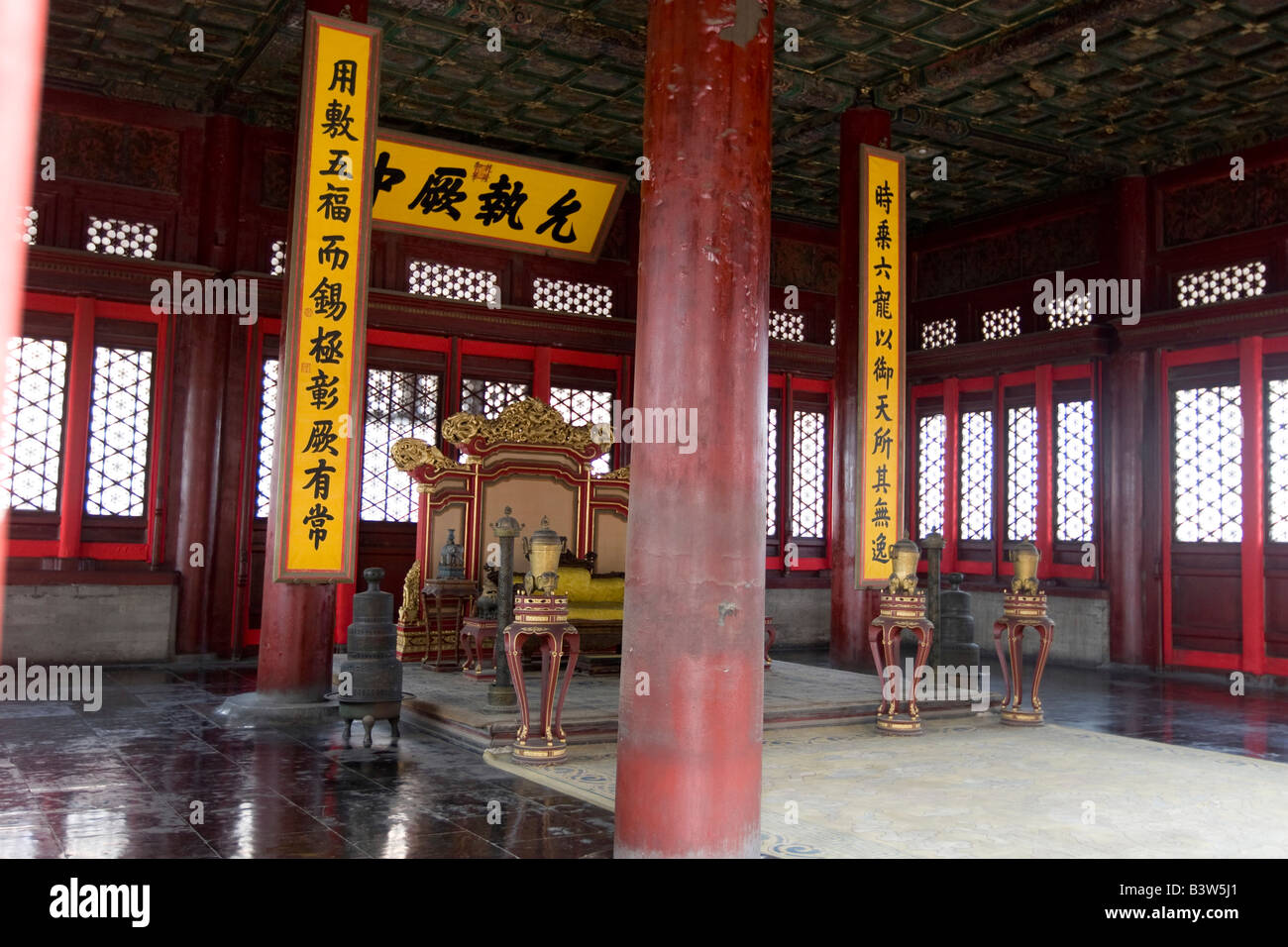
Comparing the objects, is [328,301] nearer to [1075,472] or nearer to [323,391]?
[323,391]

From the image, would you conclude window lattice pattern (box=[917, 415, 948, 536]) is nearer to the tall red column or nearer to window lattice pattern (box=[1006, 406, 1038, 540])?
window lattice pattern (box=[1006, 406, 1038, 540])

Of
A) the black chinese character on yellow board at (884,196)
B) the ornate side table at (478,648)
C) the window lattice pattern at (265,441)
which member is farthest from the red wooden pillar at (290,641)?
the black chinese character on yellow board at (884,196)

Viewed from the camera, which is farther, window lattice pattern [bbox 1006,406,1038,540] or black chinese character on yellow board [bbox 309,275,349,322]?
window lattice pattern [bbox 1006,406,1038,540]

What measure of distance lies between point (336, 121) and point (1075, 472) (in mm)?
7258

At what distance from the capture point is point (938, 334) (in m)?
11.5

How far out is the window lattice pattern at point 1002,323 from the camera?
10.7 m

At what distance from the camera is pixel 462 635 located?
701 cm

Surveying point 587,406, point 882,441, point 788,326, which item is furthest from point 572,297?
point 882,441

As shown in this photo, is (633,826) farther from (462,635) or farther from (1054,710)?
(1054,710)

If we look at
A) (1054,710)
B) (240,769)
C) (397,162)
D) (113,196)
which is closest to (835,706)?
(1054,710)

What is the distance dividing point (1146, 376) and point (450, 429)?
6079mm

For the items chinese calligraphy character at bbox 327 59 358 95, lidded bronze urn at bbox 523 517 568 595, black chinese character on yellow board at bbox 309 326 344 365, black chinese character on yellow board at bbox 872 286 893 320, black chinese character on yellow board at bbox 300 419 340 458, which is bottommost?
lidded bronze urn at bbox 523 517 568 595

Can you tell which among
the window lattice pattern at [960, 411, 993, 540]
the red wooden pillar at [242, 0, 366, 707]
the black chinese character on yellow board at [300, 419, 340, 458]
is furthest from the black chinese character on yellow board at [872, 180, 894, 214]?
the black chinese character on yellow board at [300, 419, 340, 458]

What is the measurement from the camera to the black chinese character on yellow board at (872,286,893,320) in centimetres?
801
